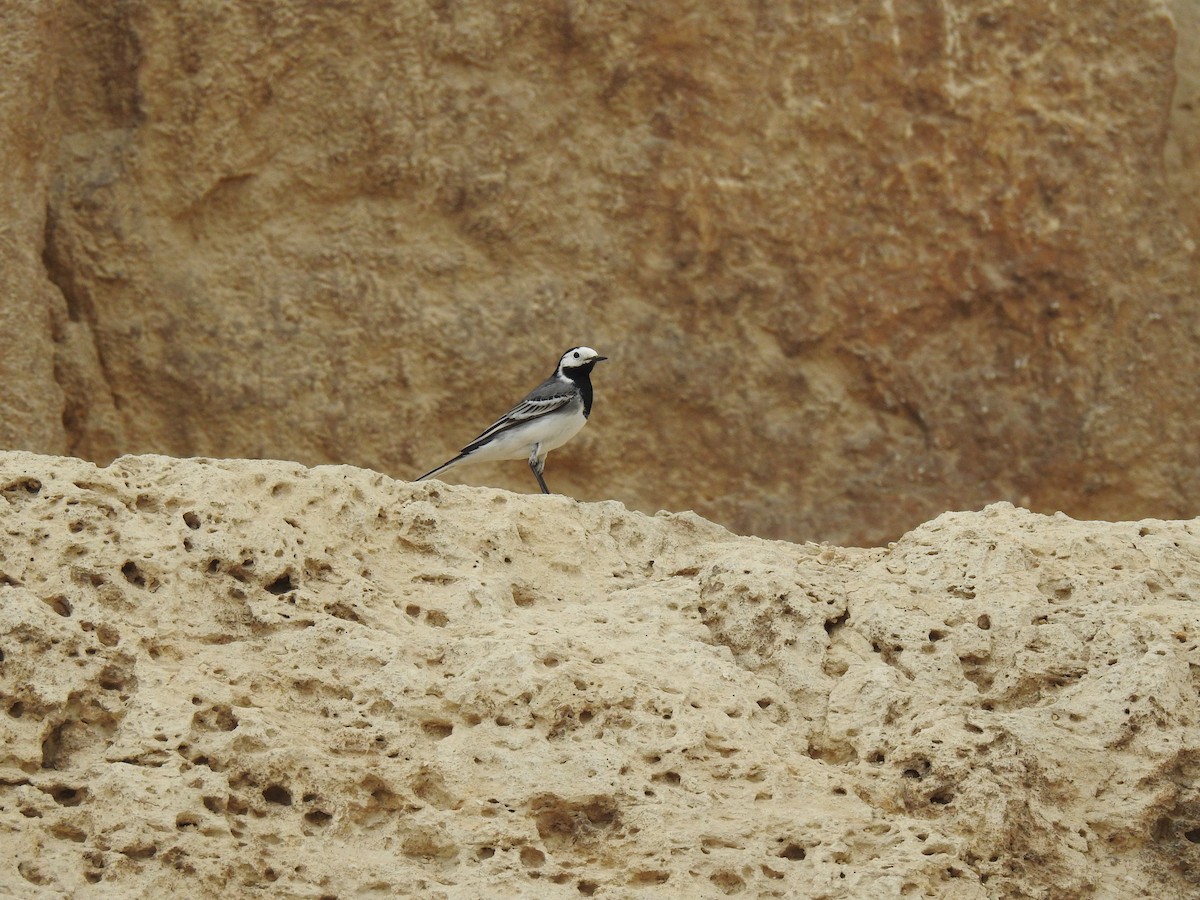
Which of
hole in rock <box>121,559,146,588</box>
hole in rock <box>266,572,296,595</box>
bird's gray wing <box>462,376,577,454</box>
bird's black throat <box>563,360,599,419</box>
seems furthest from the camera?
bird's black throat <box>563,360,599,419</box>

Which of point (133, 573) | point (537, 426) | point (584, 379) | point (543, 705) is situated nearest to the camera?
point (543, 705)

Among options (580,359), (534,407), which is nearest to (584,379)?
(580,359)

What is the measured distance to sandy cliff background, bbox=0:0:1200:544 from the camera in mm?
7266

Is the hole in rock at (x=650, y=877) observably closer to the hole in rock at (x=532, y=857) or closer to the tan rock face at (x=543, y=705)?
the tan rock face at (x=543, y=705)

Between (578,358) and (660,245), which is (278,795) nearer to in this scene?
(578,358)

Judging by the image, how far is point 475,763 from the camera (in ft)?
11.9

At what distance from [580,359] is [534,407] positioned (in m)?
0.32

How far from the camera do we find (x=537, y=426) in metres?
6.68

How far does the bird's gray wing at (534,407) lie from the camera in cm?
667

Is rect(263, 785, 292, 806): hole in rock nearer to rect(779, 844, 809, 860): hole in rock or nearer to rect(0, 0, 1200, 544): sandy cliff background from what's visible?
rect(779, 844, 809, 860): hole in rock

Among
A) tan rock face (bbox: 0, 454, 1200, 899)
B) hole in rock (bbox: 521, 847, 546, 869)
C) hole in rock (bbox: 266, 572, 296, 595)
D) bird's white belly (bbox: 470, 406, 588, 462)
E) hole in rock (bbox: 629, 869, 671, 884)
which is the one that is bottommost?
bird's white belly (bbox: 470, 406, 588, 462)

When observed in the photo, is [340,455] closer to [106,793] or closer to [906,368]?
[906,368]

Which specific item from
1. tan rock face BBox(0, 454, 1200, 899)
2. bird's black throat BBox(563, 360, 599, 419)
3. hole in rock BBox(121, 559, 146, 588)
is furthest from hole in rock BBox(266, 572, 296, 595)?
bird's black throat BBox(563, 360, 599, 419)

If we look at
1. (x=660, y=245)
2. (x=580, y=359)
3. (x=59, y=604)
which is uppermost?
(x=59, y=604)
